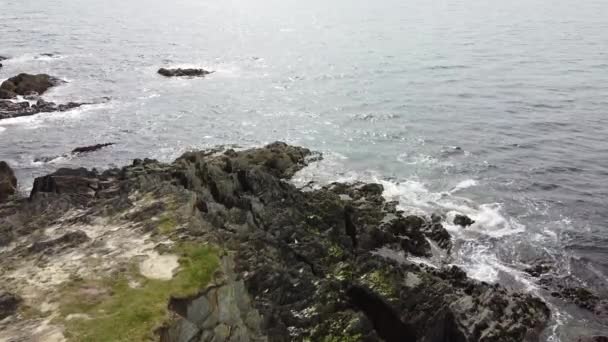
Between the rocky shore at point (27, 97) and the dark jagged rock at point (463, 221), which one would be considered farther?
the rocky shore at point (27, 97)

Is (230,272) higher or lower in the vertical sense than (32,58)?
higher

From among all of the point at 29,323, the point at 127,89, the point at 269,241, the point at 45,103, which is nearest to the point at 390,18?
the point at 127,89

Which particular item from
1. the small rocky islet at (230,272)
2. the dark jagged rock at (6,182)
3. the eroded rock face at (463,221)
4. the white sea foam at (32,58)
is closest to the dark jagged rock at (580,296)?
the small rocky islet at (230,272)

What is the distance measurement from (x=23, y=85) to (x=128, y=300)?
54538 millimetres

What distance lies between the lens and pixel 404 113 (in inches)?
2354

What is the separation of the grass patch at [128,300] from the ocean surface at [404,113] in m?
16.4

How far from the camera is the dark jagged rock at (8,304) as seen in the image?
19812 millimetres

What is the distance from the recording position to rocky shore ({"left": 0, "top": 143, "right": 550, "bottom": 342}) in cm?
1966

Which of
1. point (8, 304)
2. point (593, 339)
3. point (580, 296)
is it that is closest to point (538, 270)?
point (580, 296)

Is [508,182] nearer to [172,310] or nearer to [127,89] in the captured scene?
[172,310]

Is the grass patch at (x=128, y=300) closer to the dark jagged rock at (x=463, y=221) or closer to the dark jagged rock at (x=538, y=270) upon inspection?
the dark jagged rock at (x=538, y=270)

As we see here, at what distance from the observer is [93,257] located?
922 inches

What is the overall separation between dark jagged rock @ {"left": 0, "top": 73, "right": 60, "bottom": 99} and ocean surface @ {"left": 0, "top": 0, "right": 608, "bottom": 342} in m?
2.09

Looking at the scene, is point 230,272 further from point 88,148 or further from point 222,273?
point 88,148
